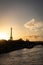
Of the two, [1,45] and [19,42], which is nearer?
[1,45]

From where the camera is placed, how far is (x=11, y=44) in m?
90.4

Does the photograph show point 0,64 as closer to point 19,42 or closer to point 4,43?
point 4,43

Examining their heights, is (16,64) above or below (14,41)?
below

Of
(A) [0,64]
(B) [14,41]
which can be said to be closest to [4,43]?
(B) [14,41]

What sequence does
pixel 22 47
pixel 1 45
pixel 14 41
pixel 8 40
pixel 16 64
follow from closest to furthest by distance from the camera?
1. pixel 16 64
2. pixel 1 45
3. pixel 8 40
4. pixel 14 41
5. pixel 22 47

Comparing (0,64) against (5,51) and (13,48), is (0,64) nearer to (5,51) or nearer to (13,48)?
(5,51)

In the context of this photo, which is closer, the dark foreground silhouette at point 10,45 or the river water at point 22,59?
the river water at point 22,59

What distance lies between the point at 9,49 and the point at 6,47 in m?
6.29

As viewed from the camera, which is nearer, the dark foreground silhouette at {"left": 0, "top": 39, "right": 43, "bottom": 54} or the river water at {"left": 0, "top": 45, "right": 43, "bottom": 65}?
the river water at {"left": 0, "top": 45, "right": 43, "bottom": 65}

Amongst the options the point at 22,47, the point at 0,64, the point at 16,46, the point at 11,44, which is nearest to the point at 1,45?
the point at 11,44

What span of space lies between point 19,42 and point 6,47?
11.0 metres

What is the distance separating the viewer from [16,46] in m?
97.3

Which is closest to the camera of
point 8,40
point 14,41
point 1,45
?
point 1,45

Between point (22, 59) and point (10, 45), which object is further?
point (10, 45)
